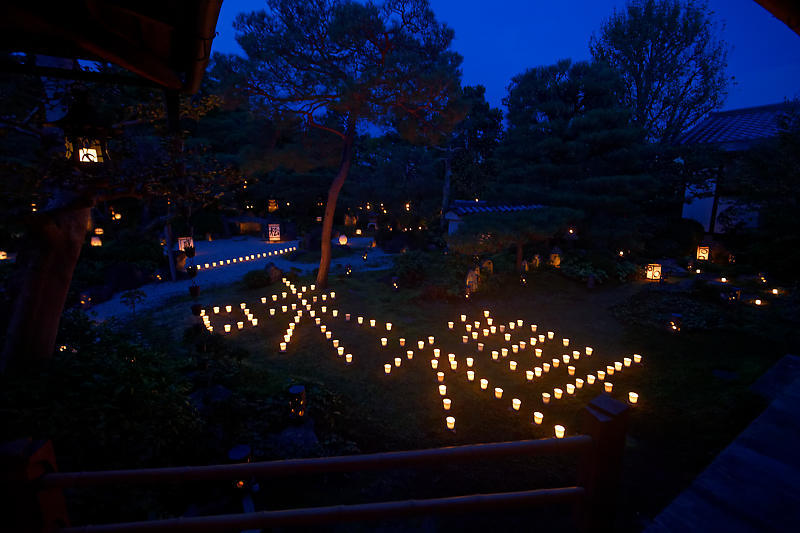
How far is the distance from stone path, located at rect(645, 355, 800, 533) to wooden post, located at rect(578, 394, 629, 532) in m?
0.67

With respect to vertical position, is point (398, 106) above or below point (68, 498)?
above

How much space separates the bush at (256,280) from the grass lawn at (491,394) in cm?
192

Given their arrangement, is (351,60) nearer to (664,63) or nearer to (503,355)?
(503,355)

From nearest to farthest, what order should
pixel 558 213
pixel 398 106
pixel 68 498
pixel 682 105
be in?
pixel 68 498 → pixel 398 106 → pixel 558 213 → pixel 682 105

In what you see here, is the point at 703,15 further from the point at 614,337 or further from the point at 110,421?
the point at 110,421

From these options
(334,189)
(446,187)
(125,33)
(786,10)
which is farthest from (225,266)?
(786,10)

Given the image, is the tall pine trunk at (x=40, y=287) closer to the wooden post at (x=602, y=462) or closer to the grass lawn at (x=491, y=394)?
the grass lawn at (x=491, y=394)

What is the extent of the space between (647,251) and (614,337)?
10.6 metres

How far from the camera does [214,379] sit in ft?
19.3

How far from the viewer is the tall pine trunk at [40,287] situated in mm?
3875

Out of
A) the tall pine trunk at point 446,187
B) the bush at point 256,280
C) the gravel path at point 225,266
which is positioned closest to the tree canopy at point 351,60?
the bush at point 256,280

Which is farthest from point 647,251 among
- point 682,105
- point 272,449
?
point 272,449

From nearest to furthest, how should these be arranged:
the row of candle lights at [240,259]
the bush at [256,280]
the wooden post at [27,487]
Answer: the wooden post at [27,487] → the bush at [256,280] → the row of candle lights at [240,259]

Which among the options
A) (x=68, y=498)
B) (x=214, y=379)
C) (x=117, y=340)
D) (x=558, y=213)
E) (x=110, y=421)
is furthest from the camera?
(x=558, y=213)
